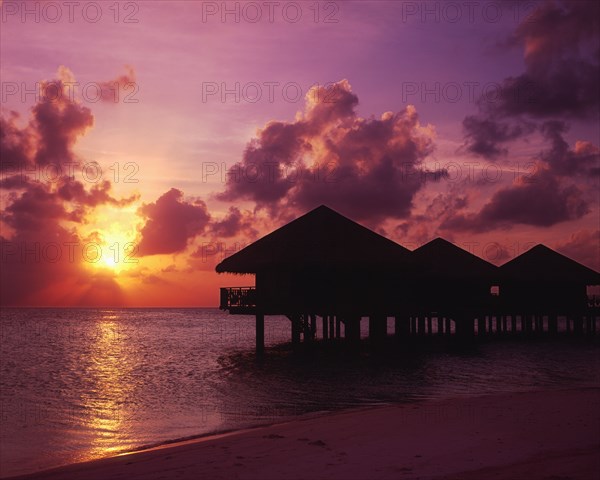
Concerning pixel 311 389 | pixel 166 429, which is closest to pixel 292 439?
pixel 166 429

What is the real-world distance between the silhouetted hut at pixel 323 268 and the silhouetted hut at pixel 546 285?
58.1 feet

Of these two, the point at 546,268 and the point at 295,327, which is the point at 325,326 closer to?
the point at 295,327

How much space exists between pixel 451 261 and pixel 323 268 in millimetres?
13855

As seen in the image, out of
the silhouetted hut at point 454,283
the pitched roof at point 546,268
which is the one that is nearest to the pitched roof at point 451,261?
the silhouetted hut at point 454,283

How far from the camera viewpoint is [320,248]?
98.8 feet

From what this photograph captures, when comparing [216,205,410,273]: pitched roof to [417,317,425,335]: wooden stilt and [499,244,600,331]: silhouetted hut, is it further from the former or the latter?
[499,244,600,331]: silhouetted hut

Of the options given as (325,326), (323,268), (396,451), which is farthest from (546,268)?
(396,451)

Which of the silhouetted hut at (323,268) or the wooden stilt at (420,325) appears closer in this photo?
the silhouetted hut at (323,268)

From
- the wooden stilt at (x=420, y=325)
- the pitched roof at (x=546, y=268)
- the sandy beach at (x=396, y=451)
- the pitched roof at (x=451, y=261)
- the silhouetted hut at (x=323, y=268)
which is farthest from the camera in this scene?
the pitched roof at (x=546, y=268)

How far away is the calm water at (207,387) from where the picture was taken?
48.1ft

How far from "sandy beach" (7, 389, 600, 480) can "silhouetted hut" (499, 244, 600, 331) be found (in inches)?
1332

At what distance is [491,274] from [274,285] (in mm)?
16084

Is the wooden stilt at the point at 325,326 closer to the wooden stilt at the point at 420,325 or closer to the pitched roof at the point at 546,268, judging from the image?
the wooden stilt at the point at 420,325

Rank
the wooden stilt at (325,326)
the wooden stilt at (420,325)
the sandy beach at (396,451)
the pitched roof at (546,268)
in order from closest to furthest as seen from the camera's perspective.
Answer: the sandy beach at (396,451) → the wooden stilt at (325,326) → the wooden stilt at (420,325) → the pitched roof at (546,268)
